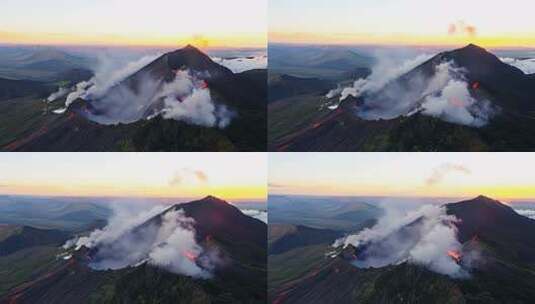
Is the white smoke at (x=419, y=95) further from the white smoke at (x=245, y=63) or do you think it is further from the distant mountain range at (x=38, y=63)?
the distant mountain range at (x=38, y=63)

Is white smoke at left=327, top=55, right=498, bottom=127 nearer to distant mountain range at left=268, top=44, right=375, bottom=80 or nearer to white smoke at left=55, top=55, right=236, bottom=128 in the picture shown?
distant mountain range at left=268, top=44, right=375, bottom=80

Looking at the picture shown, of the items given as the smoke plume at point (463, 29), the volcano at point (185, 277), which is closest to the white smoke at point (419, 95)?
the smoke plume at point (463, 29)

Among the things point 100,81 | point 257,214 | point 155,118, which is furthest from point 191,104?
point 257,214

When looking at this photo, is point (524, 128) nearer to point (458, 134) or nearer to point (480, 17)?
point (458, 134)

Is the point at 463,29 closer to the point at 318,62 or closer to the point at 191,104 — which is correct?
the point at 318,62

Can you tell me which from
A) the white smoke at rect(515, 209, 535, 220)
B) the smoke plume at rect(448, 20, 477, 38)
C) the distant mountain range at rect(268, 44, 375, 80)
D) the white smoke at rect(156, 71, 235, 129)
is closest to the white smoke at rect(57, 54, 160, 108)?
the white smoke at rect(156, 71, 235, 129)

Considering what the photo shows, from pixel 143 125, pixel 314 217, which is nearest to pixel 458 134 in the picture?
pixel 314 217
